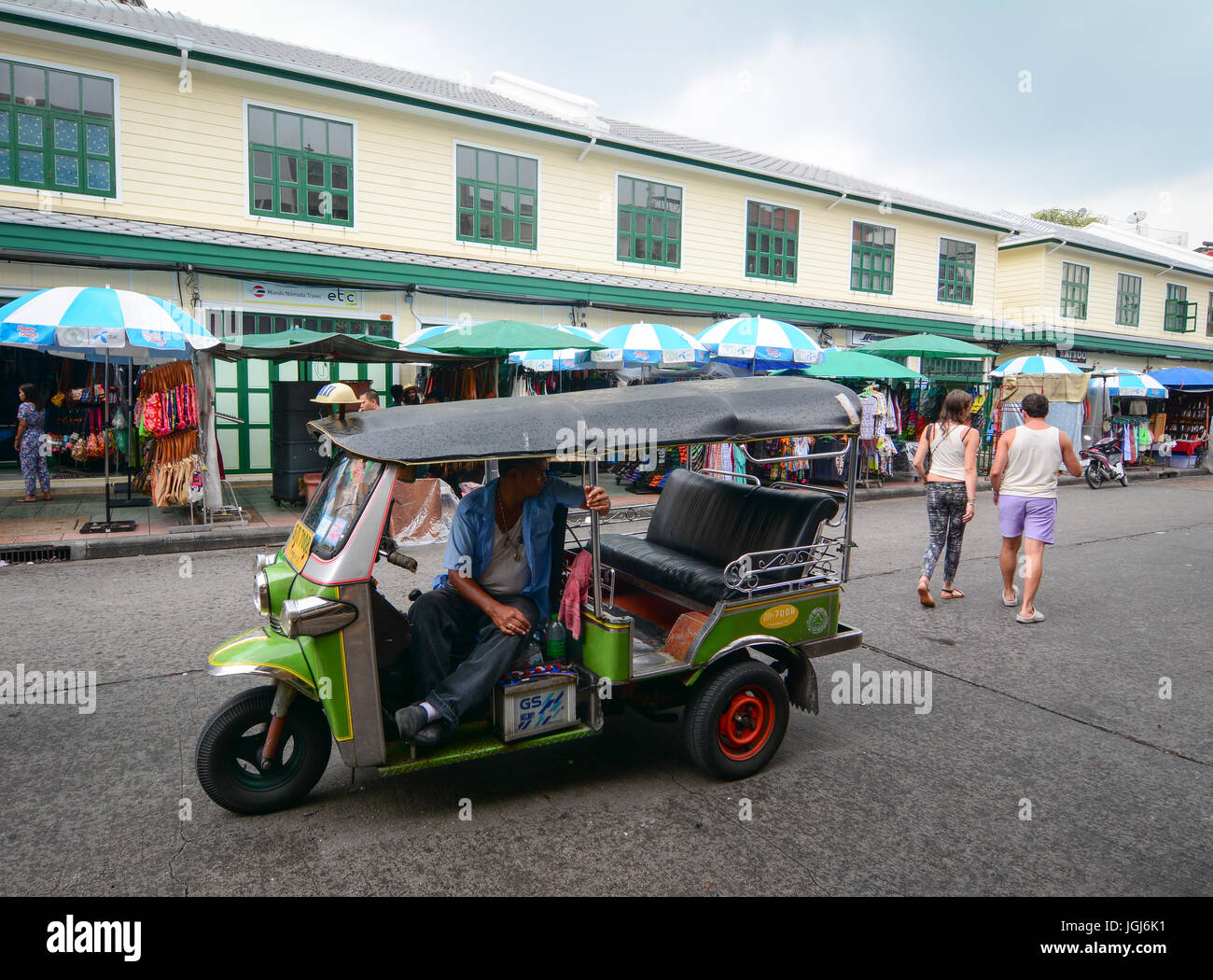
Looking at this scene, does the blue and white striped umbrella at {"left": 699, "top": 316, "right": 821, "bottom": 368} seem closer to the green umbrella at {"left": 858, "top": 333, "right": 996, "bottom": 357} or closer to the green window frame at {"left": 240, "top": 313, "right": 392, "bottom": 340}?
the green umbrella at {"left": 858, "top": 333, "right": 996, "bottom": 357}

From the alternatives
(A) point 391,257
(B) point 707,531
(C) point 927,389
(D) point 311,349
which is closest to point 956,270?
(C) point 927,389

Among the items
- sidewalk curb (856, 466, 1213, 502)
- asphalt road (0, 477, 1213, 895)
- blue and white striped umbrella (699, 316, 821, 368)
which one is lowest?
asphalt road (0, 477, 1213, 895)

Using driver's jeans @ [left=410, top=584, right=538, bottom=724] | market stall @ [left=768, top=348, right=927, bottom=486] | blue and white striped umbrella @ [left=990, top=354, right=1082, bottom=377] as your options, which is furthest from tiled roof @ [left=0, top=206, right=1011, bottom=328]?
driver's jeans @ [left=410, top=584, right=538, bottom=724]

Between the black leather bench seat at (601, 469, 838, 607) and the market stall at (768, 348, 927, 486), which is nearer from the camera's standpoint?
the black leather bench seat at (601, 469, 838, 607)

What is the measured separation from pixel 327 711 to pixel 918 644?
4.67 m

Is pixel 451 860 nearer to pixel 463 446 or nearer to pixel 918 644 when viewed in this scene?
pixel 463 446

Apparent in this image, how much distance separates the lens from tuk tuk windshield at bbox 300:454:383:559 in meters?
3.50

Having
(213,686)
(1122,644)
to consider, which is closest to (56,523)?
(213,686)

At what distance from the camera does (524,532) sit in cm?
402

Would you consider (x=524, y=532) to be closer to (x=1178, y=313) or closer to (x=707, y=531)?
(x=707, y=531)

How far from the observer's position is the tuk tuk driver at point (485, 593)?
360 centimetres

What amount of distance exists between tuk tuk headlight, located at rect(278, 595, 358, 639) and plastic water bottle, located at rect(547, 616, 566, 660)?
3.28ft

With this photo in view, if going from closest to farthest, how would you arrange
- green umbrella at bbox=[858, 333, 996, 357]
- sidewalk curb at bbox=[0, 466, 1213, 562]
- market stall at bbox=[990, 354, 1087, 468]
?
sidewalk curb at bbox=[0, 466, 1213, 562]
green umbrella at bbox=[858, 333, 996, 357]
market stall at bbox=[990, 354, 1087, 468]

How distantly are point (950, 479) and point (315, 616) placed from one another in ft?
19.3
